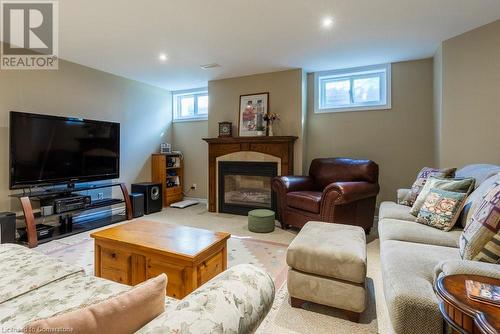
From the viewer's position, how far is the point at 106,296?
113 centimetres

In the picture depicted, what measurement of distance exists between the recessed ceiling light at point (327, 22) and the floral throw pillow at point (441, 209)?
1920 mm

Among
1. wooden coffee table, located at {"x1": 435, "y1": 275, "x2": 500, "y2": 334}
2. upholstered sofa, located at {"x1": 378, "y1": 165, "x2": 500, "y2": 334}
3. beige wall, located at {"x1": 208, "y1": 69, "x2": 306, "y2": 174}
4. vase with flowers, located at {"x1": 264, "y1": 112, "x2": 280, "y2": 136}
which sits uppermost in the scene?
beige wall, located at {"x1": 208, "y1": 69, "x2": 306, "y2": 174}

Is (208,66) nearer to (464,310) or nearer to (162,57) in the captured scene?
(162,57)

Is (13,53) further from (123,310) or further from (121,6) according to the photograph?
(123,310)

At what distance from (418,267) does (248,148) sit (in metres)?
3.29

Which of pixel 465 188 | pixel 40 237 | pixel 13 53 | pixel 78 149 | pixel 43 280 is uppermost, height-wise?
pixel 13 53

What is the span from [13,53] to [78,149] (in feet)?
4.46

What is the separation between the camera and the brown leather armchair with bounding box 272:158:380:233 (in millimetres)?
3008

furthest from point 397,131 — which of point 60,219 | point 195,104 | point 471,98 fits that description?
point 60,219

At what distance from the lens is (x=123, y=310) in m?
0.67

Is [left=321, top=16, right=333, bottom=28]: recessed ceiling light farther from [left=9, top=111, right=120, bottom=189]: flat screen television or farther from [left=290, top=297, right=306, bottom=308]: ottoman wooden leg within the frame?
[left=9, top=111, right=120, bottom=189]: flat screen television

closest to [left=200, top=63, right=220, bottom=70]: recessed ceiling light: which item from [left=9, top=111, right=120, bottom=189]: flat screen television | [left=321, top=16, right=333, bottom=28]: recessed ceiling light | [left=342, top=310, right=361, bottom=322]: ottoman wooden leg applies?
[left=9, top=111, right=120, bottom=189]: flat screen television

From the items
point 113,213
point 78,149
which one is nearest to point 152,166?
point 113,213

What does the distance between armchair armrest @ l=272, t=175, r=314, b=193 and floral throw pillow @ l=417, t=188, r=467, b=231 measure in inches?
64.1
